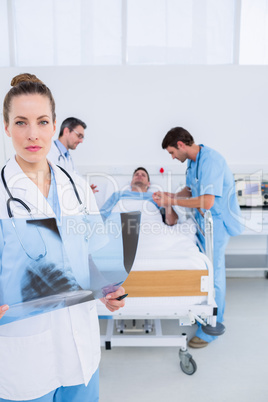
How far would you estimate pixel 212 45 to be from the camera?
10.9ft

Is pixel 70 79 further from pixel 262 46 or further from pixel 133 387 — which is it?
pixel 133 387

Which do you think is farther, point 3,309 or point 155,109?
point 155,109

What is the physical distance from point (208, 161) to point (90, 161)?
5.22ft

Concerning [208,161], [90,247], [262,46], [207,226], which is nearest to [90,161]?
[208,161]

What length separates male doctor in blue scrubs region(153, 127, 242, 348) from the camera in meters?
2.14

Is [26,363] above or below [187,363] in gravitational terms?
above

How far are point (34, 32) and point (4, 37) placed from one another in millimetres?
326

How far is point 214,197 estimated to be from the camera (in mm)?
2133

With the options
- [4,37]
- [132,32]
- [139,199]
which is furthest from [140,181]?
[4,37]

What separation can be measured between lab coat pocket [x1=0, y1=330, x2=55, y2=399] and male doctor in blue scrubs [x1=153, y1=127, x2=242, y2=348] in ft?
4.93

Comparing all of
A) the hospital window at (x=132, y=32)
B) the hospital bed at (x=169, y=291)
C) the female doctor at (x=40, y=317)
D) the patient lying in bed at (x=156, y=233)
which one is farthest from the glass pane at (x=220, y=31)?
the female doctor at (x=40, y=317)

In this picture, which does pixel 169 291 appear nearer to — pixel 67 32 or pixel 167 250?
pixel 167 250

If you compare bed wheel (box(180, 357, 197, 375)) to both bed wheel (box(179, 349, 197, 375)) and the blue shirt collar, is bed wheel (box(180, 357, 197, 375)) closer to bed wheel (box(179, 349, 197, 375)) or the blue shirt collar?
bed wheel (box(179, 349, 197, 375))

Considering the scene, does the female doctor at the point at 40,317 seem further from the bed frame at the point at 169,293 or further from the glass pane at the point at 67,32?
the glass pane at the point at 67,32
